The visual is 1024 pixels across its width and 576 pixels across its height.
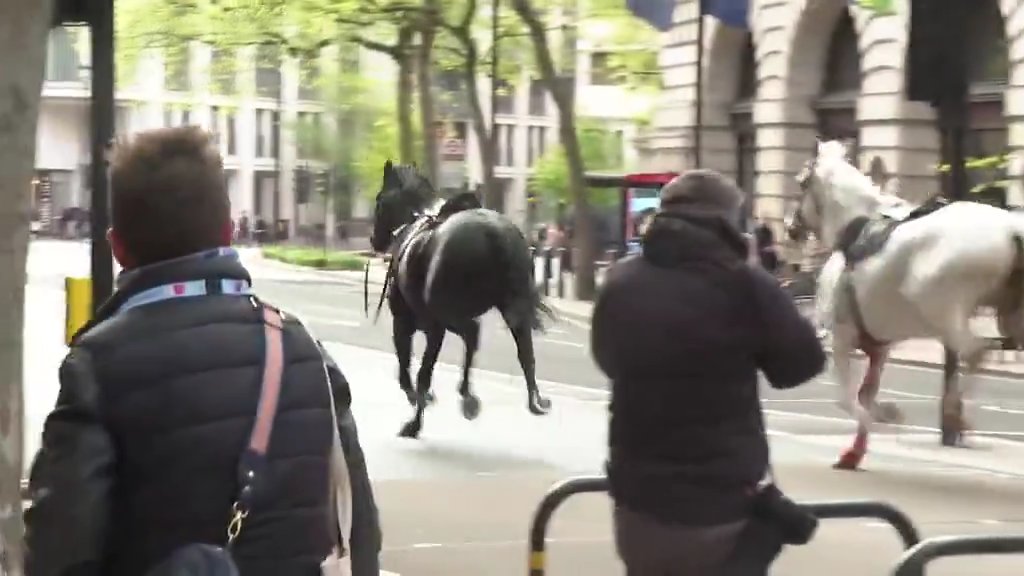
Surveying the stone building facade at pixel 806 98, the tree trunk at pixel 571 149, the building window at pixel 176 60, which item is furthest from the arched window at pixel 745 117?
the building window at pixel 176 60

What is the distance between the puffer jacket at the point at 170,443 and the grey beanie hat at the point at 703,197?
1888mm

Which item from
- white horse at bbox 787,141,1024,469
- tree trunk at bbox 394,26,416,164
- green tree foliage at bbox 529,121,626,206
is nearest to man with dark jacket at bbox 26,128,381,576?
white horse at bbox 787,141,1024,469

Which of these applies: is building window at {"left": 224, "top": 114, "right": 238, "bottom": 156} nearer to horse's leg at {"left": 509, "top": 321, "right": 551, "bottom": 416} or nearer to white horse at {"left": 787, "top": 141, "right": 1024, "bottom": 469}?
horse's leg at {"left": 509, "top": 321, "right": 551, "bottom": 416}

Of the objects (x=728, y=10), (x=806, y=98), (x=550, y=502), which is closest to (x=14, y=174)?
(x=550, y=502)

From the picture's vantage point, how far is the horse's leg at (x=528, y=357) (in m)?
14.5

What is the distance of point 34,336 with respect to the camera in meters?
25.8

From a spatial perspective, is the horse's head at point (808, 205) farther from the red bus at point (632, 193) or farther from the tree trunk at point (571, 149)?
the red bus at point (632, 193)

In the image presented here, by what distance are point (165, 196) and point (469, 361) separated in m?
11.8

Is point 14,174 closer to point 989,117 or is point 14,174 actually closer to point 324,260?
point 989,117

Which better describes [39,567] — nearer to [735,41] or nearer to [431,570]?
[431,570]

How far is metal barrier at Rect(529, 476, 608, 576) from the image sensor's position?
599 centimetres

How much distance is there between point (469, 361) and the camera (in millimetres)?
15188

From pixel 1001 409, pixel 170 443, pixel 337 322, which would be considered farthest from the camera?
pixel 337 322

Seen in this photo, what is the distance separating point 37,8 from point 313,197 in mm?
76448
